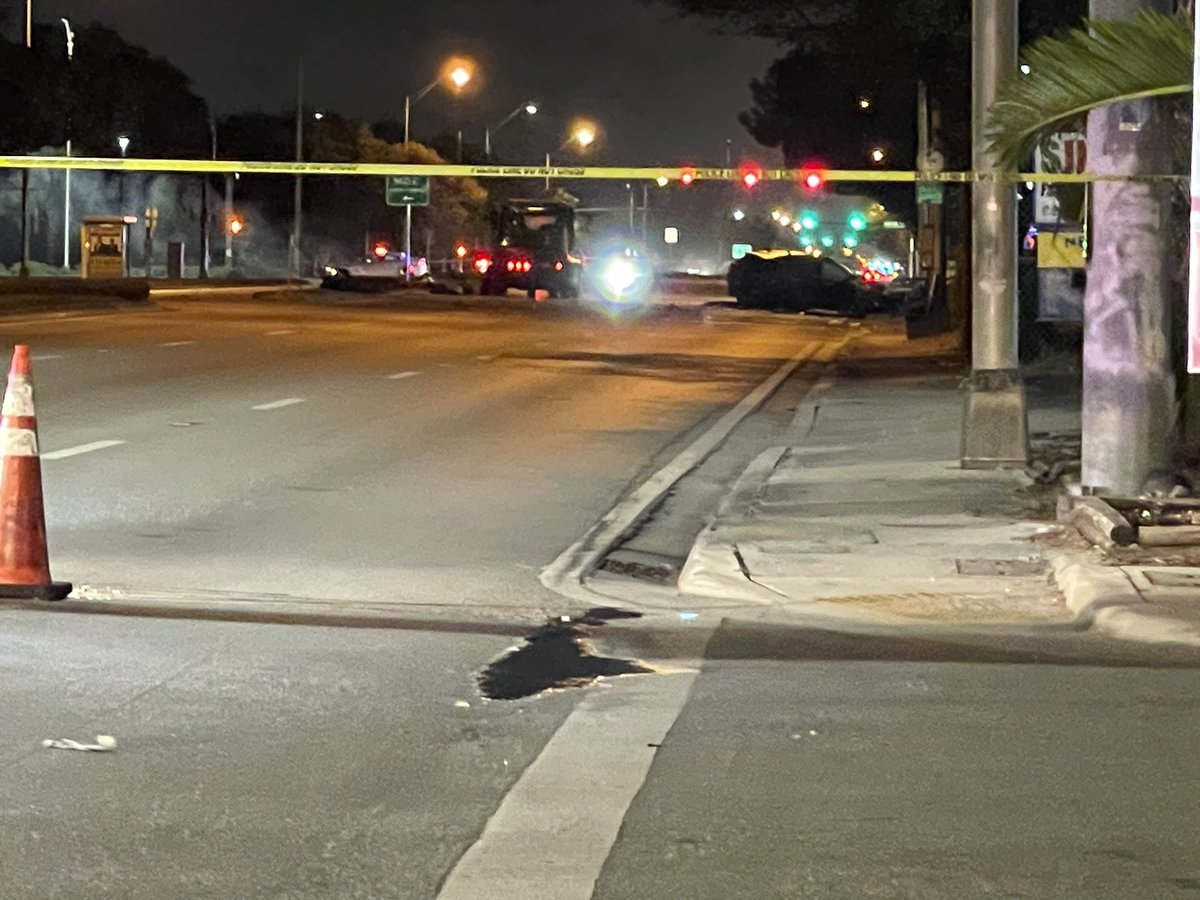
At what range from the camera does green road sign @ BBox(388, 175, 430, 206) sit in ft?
200

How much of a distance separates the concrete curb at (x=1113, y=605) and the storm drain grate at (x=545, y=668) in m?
2.17

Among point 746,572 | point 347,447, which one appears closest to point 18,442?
point 746,572

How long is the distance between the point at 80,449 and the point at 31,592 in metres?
6.90

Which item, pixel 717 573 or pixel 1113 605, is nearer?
pixel 1113 605

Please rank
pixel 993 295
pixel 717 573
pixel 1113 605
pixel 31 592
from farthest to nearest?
pixel 993 295 < pixel 717 573 < pixel 31 592 < pixel 1113 605

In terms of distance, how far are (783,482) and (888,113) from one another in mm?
30365

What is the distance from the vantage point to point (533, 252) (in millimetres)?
65062

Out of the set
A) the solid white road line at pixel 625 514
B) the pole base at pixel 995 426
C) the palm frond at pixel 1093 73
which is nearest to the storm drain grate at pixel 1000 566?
the solid white road line at pixel 625 514

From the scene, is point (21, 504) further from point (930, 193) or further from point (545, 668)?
point (930, 193)

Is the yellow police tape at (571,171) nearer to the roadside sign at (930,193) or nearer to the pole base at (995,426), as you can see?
the pole base at (995,426)

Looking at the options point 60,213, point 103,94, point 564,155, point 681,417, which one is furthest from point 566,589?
point 564,155

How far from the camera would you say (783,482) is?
1512 cm

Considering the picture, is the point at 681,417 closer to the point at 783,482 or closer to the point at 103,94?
the point at 783,482

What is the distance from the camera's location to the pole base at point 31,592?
9.28m
